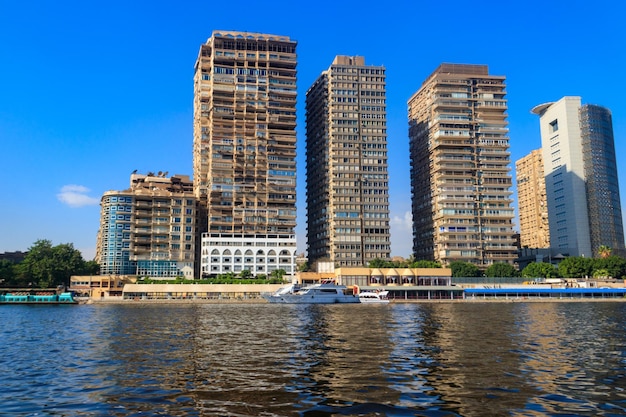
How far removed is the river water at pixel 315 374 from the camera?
24.0m

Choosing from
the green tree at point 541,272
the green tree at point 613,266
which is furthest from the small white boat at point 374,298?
the green tree at point 613,266

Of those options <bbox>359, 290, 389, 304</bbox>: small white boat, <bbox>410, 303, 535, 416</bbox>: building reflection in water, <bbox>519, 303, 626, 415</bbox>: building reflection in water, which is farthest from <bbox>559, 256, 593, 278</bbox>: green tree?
<bbox>410, 303, 535, 416</bbox>: building reflection in water

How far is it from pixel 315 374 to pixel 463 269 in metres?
167

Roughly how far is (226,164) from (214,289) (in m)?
50.8

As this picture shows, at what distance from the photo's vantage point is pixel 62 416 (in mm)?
23016

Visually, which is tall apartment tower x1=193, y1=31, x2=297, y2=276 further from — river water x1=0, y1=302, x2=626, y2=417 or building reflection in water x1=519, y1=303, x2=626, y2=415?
building reflection in water x1=519, y1=303, x2=626, y2=415

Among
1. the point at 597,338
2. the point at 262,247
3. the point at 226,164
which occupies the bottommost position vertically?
the point at 597,338

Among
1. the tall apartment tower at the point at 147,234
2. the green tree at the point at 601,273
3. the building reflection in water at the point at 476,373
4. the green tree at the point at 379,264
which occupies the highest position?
the tall apartment tower at the point at 147,234

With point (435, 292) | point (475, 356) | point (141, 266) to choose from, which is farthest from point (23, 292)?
point (475, 356)

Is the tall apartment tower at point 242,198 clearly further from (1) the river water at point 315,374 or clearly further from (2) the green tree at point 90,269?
(1) the river water at point 315,374

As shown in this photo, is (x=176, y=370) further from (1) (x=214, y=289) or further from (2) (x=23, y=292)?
(2) (x=23, y=292)

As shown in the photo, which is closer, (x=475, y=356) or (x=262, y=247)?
(x=475, y=356)

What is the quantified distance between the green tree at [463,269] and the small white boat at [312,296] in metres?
59.3

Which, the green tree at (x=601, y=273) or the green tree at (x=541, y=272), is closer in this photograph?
the green tree at (x=601, y=273)
